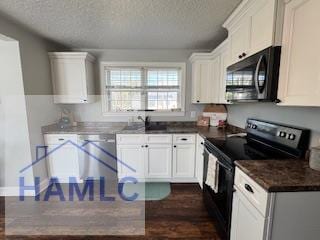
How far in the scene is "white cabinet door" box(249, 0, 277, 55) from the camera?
130cm

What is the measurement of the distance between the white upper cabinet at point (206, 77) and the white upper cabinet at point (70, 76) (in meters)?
1.79

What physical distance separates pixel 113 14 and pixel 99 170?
222cm

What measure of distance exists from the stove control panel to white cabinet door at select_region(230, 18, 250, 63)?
2.46ft

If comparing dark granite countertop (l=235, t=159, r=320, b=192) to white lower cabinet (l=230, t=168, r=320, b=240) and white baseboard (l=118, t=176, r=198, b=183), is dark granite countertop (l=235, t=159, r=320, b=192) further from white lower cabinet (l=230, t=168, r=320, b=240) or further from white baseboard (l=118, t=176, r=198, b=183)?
white baseboard (l=118, t=176, r=198, b=183)

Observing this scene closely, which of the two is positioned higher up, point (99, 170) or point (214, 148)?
point (214, 148)

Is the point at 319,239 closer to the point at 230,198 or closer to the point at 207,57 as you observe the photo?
the point at 230,198

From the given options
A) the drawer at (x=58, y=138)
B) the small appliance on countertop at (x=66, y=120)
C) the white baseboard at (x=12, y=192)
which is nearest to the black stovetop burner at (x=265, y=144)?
the drawer at (x=58, y=138)

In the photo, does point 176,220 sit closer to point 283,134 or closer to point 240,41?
point 283,134

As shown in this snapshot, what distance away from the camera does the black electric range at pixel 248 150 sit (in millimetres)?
1456

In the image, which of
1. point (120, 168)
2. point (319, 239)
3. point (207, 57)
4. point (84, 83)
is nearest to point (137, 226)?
point (120, 168)

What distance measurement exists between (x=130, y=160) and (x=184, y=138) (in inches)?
36.7

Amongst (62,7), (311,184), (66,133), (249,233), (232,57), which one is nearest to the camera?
(311,184)

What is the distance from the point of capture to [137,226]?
196 centimetres

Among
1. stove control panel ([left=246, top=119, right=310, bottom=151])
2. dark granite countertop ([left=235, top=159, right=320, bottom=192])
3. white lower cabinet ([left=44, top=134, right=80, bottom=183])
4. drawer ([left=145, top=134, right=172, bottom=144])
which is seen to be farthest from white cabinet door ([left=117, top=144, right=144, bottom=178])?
dark granite countertop ([left=235, top=159, right=320, bottom=192])
